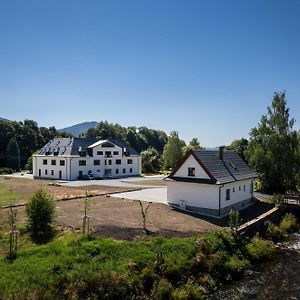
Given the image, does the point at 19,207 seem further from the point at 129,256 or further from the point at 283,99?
the point at 283,99

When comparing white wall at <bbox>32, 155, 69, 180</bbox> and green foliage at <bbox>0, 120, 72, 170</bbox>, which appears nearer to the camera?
white wall at <bbox>32, 155, 69, 180</bbox>

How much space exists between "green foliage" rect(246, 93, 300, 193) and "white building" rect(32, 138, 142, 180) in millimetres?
27396

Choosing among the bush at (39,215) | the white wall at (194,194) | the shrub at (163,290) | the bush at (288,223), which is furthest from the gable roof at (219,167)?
the shrub at (163,290)

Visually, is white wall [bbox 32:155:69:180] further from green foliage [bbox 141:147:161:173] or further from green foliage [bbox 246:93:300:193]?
green foliage [bbox 246:93:300:193]

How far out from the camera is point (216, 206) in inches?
1034

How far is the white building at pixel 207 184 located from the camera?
1045 inches

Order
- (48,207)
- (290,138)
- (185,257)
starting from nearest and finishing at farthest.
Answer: (185,257), (48,207), (290,138)

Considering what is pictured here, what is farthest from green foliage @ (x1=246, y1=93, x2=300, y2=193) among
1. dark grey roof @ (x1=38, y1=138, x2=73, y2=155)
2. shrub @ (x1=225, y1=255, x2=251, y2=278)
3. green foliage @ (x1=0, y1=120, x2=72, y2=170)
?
green foliage @ (x1=0, y1=120, x2=72, y2=170)

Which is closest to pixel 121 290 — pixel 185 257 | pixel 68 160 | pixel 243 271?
pixel 185 257

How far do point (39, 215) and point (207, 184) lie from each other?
1326 cm

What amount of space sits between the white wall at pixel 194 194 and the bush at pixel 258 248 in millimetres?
5908

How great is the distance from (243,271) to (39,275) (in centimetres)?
1020

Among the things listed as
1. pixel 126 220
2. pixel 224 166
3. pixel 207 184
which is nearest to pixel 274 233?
pixel 207 184

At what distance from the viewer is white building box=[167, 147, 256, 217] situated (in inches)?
1045
